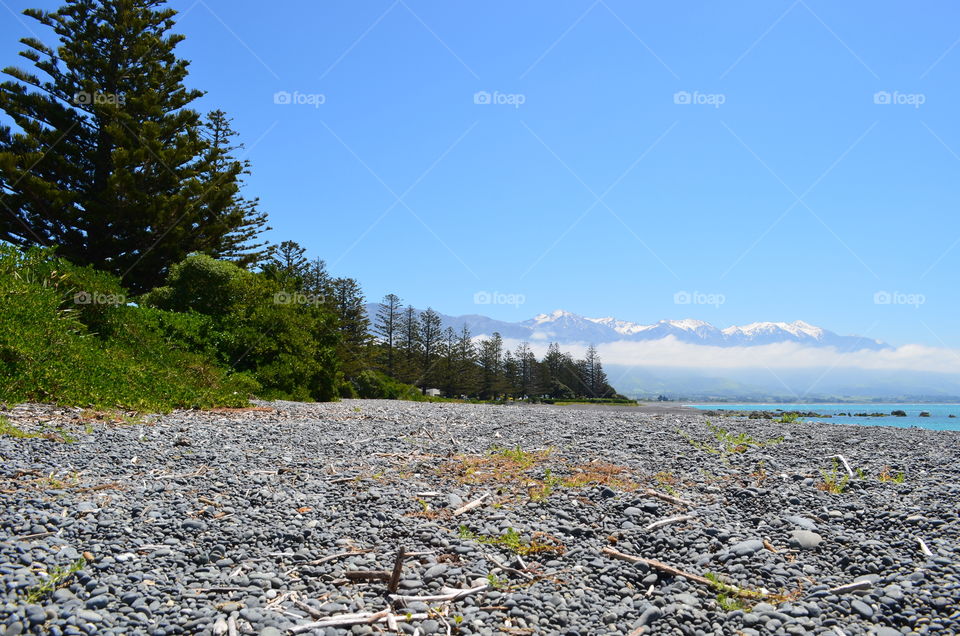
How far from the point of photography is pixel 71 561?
279 centimetres

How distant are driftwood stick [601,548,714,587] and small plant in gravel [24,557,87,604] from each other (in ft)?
8.78

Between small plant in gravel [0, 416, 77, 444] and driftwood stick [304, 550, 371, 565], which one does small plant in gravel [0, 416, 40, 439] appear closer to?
small plant in gravel [0, 416, 77, 444]

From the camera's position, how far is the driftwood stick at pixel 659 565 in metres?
2.91

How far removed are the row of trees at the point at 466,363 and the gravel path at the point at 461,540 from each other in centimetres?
3279

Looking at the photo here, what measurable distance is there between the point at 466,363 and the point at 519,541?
47151mm

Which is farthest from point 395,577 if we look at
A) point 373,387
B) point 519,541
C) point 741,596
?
point 373,387

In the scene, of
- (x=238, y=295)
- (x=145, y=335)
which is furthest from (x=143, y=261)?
(x=145, y=335)

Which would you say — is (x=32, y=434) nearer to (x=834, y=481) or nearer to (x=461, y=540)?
(x=461, y=540)

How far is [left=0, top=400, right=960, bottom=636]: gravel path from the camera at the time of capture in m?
2.55

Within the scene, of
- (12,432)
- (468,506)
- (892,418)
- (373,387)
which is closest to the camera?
(468,506)

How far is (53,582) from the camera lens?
8.46ft

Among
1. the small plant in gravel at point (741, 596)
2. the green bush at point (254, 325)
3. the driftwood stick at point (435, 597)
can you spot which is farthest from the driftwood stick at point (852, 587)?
the green bush at point (254, 325)

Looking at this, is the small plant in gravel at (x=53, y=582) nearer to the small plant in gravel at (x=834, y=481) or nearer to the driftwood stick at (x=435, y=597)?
the driftwood stick at (x=435, y=597)

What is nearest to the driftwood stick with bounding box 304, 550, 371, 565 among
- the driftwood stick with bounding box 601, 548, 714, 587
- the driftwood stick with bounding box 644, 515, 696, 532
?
the driftwood stick with bounding box 601, 548, 714, 587
